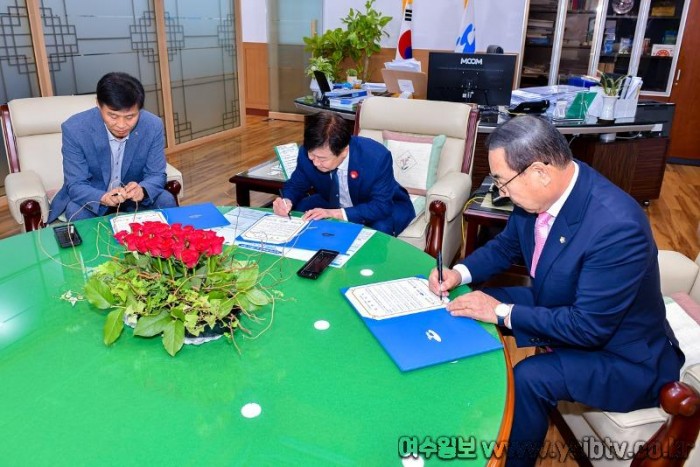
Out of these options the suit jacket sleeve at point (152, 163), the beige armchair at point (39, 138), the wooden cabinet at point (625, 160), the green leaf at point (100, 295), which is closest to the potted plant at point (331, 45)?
the wooden cabinet at point (625, 160)

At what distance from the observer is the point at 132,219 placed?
6.35ft

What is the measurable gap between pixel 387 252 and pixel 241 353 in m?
0.68

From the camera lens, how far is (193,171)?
5.16m

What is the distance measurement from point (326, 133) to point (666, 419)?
4.74 ft

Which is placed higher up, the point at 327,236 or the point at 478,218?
the point at 327,236

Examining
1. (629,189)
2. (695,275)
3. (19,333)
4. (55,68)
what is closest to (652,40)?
(629,189)

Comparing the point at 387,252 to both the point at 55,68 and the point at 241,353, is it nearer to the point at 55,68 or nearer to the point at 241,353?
the point at 241,353

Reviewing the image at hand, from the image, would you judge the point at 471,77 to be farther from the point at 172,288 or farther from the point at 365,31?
the point at 365,31

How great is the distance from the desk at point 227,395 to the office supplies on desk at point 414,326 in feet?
0.08

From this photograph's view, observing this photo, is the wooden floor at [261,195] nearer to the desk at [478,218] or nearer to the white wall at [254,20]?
the desk at [478,218]

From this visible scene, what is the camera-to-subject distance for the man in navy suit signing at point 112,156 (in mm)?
2232

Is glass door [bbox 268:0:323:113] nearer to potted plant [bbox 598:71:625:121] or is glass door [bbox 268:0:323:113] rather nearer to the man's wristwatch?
potted plant [bbox 598:71:625:121]

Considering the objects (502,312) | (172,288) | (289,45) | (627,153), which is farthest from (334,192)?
(289,45)

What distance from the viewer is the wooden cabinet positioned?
12.8 ft
